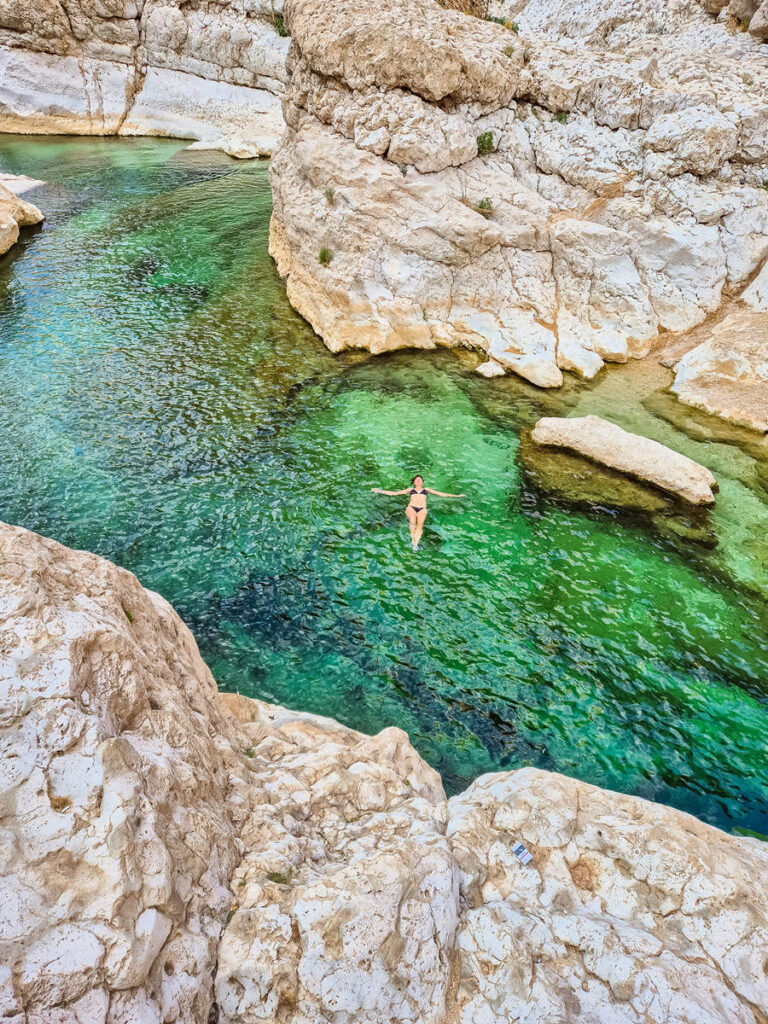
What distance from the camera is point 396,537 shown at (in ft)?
42.7

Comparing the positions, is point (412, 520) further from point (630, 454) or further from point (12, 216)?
point (12, 216)

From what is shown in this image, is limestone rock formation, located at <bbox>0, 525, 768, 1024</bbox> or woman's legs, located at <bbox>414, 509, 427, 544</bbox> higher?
limestone rock formation, located at <bbox>0, 525, 768, 1024</bbox>

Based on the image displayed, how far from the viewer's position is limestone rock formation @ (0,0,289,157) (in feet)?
135

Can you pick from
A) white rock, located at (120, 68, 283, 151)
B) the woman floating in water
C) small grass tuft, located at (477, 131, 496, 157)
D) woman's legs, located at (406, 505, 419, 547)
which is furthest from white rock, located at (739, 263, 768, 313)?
white rock, located at (120, 68, 283, 151)

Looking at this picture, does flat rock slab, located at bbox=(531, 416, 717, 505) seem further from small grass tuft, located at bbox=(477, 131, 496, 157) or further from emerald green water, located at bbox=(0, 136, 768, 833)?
small grass tuft, located at bbox=(477, 131, 496, 157)

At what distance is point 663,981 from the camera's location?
15.2ft

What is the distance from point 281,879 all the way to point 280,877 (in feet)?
0.06

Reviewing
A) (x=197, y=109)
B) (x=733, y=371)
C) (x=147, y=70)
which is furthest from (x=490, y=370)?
(x=147, y=70)

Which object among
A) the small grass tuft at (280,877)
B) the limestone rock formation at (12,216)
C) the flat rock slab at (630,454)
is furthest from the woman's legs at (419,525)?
→ the limestone rock formation at (12,216)

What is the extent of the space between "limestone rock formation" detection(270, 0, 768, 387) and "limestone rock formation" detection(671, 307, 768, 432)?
1.39 m

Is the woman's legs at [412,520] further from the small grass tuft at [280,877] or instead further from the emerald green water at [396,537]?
the small grass tuft at [280,877]

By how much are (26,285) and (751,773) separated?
26053 millimetres

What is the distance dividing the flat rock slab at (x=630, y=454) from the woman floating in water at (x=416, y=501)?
3.74 meters

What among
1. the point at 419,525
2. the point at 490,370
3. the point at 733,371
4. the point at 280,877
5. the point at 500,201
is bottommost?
the point at 419,525
